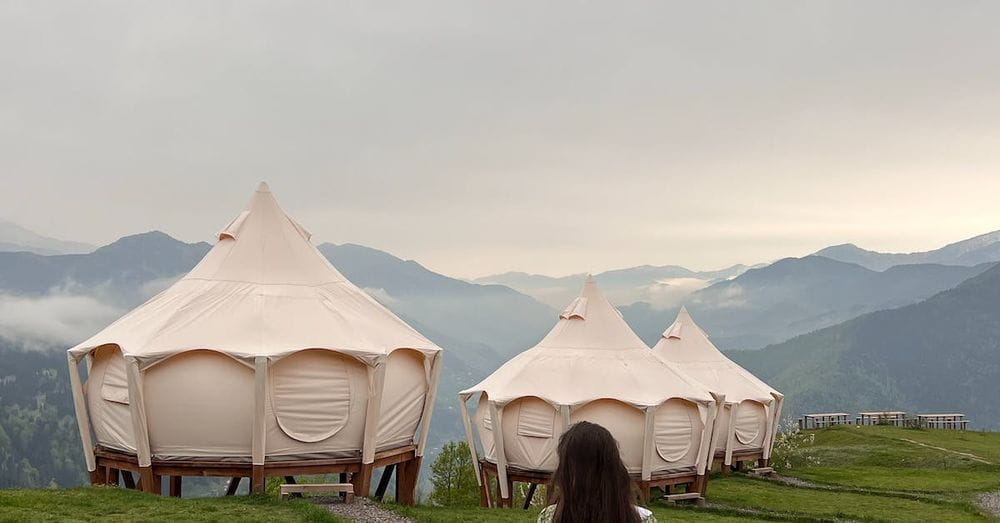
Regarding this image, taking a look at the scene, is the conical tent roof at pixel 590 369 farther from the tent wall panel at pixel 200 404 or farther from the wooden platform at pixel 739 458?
the tent wall panel at pixel 200 404

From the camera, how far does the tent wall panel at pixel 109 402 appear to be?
1877 cm

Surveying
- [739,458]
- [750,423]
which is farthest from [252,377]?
[750,423]

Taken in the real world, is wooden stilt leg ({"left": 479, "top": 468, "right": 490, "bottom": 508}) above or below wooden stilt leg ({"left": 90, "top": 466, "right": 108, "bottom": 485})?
below

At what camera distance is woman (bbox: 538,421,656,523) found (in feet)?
15.1

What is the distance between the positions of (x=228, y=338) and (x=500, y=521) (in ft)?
23.7

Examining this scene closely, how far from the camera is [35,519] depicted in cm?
1318

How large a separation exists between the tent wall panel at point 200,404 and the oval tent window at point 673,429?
11.9 metres

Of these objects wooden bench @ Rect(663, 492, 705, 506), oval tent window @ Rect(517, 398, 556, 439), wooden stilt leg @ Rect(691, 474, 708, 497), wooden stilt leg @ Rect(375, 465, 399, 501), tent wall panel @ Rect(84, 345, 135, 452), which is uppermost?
tent wall panel @ Rect(84, 345, 135, 452)

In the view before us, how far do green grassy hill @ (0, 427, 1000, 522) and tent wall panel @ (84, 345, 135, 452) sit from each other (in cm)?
232

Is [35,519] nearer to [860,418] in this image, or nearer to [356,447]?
[356,447]

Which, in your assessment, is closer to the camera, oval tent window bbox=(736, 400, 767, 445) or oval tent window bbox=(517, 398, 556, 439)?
oval tent window bbox=(517, 398, 556, 439)

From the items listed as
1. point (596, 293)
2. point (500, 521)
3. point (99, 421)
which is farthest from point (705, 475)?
point (99, 421)

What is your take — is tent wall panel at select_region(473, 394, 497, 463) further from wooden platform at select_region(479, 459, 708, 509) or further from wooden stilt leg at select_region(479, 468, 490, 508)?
wooden stilt leg at select_region(479, 468, 490, 508)

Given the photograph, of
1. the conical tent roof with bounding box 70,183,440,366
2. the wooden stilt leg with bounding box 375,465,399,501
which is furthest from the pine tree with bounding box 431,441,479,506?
the conical tent roof with bounding box 70,183,440,366
